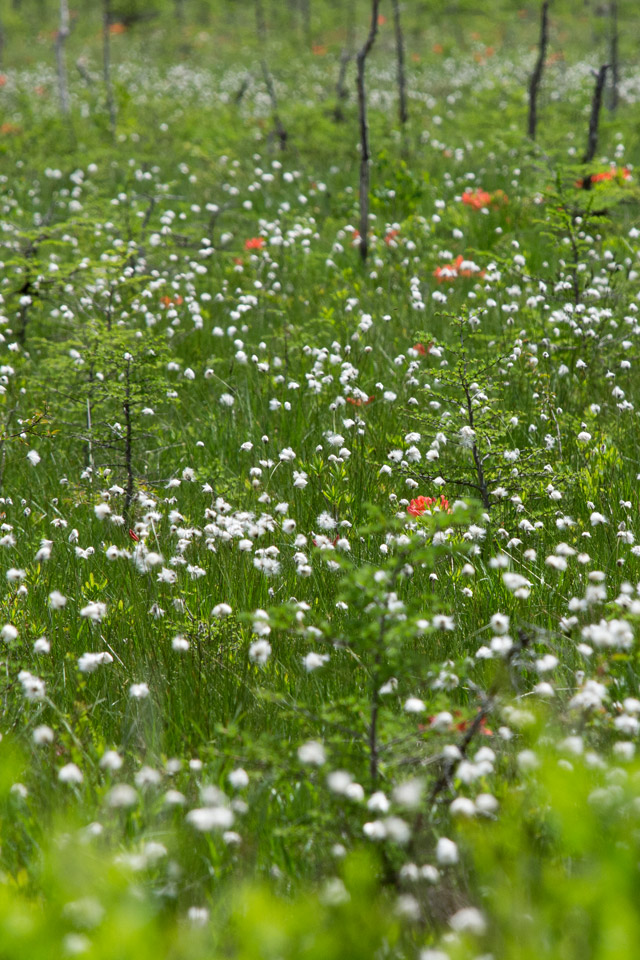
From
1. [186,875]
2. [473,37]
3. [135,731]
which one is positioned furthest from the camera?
[473,37]

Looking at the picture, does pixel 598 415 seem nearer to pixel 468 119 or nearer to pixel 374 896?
pixel 374 896

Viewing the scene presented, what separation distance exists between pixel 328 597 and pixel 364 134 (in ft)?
20.9

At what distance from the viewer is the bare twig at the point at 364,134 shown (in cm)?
830

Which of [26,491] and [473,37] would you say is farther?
[473,37]

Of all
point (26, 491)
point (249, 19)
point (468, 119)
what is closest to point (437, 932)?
point (26, 491)

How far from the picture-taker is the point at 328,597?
3932mm

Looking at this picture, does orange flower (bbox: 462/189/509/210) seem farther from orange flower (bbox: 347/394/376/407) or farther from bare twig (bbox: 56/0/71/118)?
bare twig (bbox: 56/0/71/118)

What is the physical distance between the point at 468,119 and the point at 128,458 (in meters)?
11.6

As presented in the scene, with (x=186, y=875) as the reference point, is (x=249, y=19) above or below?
above

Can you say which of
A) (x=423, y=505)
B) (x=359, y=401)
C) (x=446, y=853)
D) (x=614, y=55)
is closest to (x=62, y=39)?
(x=614, y=55)

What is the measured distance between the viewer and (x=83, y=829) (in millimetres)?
2416

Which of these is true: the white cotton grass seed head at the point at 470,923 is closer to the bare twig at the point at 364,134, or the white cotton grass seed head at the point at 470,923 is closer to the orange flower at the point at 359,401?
the orange flower at the point at 359,401

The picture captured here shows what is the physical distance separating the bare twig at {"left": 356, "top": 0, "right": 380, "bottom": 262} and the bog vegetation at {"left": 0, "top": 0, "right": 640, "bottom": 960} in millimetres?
89

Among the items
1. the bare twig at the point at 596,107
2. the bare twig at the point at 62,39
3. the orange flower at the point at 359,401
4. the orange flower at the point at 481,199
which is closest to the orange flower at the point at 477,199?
the orange flower at the point at 481,199
